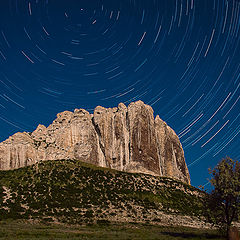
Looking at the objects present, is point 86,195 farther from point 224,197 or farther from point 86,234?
point 224,197

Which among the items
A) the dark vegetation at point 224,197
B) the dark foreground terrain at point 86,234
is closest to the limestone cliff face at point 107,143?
the dark foreground terrain at point 86,234

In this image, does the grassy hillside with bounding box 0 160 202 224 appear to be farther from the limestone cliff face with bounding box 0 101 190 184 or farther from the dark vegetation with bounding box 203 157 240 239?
the limestone cliff face with bounding box 0 101 190 184

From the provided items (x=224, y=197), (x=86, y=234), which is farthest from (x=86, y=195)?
(x=224, y=197)

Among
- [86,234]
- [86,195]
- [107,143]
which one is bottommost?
[86,234]

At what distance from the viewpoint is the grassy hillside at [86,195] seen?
50.4m

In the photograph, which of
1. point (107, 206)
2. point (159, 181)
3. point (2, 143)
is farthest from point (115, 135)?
point (107, 206)

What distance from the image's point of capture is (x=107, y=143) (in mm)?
128625

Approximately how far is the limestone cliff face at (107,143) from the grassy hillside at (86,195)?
19377mm

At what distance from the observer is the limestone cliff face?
110625mm

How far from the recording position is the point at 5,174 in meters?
84.4

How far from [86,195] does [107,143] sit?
206ft

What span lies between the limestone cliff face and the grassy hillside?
1938cm

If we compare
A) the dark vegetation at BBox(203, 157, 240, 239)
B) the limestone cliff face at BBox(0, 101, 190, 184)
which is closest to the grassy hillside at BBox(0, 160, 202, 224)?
the dark vegetation at BBox(203, 157, 240, 239)

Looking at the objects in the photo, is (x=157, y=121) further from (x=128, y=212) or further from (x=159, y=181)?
(x=128, y=212)
